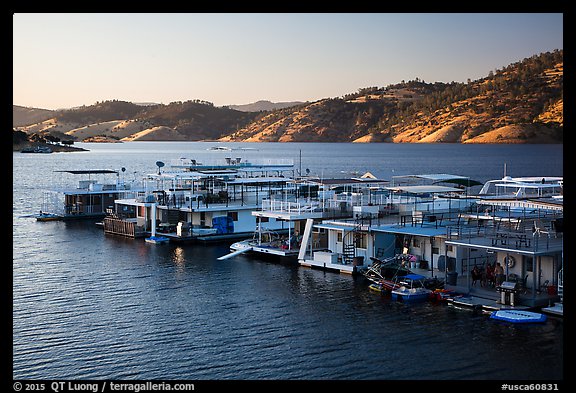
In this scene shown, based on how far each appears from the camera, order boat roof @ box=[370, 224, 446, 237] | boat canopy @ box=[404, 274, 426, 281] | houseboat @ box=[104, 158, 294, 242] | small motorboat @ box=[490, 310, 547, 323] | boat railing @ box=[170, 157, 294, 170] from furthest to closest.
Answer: boat railing @ box=[170, 157, 294, 170] < houseboat @ box=[104, 158, 294, 242] < boat roof @ box=[370, 224, 446, 237] < boat canopy @ box=[404, 274, 426, 281] < small motorboat @ box=[490, 310, 547, 323]

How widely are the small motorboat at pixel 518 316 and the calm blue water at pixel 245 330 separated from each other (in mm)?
270

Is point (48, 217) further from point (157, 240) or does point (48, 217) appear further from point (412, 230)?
point (412, 230)

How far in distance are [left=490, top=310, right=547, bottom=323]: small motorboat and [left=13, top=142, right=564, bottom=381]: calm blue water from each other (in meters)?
0.27

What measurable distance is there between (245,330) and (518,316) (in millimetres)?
8448

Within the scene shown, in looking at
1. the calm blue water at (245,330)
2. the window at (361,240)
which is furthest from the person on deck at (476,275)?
the window at (361,240)

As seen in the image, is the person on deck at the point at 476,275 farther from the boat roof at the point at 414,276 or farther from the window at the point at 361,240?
the window at the point at 361,240

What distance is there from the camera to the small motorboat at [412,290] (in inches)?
1073

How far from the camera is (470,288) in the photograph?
27.2m

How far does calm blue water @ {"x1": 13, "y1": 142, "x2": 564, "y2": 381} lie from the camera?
20.1 meters

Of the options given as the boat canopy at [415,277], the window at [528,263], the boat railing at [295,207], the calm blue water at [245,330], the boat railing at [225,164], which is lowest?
the calm blue water at [245,330]

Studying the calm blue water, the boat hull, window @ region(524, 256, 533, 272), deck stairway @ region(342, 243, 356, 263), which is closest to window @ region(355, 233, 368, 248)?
deck stairway @ region(342, 243, 356, 263)

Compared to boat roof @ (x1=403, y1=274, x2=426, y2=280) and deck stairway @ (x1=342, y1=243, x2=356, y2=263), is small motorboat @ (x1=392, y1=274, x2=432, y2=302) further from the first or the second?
deck stairway @ (x1=342, y1=243, x2=356, y2=263)
